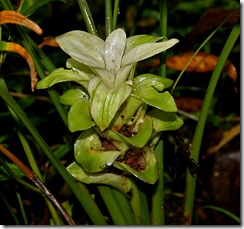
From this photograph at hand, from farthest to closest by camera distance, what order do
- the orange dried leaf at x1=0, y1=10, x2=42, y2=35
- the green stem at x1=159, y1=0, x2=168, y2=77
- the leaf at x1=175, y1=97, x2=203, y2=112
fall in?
1. the leaf at x1=175, y1=97, x2=203, y2=112
2. the green stem at x1=159, y1=0, x2=168, y2=77
3. the orange dried leaf at x1=0, y1=10, x2=42, y2=35

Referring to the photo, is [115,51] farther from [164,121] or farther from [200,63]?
[200,63]

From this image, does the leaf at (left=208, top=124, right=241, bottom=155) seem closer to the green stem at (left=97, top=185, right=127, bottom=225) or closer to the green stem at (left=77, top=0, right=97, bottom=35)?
the green stem at (left=97, top=185, right=127, bottom=225)

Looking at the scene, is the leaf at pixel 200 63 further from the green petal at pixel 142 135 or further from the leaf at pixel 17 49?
the leaf at pixel 17 49

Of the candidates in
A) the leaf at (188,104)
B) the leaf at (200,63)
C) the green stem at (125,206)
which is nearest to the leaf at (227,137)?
the leaf at (188,104)

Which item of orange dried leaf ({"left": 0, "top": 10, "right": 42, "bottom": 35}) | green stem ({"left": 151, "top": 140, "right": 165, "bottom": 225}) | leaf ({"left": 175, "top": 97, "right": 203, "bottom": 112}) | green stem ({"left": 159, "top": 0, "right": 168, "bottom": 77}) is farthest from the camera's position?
leaf ({"left": 175, "top": 97, "right": 203, "bottom": 112})

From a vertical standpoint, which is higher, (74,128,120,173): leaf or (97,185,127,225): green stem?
(74,128,120,173): leaf

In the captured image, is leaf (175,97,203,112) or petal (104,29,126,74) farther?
leaf (175,97,203,112)

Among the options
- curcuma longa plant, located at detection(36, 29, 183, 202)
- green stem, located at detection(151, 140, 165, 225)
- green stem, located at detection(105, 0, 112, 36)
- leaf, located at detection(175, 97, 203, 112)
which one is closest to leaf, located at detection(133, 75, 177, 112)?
curcuma longa plant, located at detection(36, 29, 183, 202)

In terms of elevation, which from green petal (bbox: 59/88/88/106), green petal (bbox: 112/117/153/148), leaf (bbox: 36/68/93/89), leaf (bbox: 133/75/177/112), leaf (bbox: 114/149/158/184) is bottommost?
leaf (bbox: 114/149/158/184)
